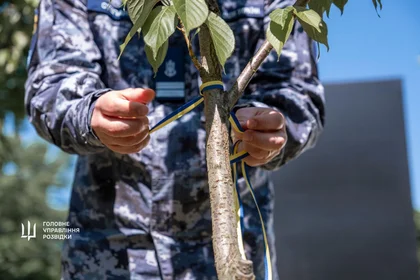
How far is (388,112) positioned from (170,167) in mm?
3039

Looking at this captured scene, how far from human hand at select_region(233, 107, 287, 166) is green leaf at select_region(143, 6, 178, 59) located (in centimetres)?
29

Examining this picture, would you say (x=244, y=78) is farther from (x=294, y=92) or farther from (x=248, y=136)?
(x=294, y=92)

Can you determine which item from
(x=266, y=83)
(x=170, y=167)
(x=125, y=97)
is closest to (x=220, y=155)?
(x=125, y=97)

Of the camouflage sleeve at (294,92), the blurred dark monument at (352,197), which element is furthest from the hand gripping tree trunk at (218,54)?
the blurred dark monument at (352,197)

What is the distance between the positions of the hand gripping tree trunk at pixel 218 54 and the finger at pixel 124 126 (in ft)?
0.53

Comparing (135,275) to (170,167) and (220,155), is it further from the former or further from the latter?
(220,155)

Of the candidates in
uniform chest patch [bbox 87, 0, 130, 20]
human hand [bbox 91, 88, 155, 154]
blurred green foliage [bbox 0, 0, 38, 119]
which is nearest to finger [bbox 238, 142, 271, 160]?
human hand [bbox 91, 88, 155, 154]

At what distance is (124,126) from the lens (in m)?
0.89

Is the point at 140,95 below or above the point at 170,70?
below

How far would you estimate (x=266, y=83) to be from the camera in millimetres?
1219

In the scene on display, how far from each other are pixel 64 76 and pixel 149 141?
225mm

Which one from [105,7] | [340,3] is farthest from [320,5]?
[105,7]

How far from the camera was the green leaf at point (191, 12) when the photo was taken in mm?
638

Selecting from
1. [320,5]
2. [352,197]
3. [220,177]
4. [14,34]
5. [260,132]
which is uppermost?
[14,34]
